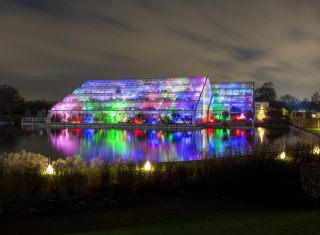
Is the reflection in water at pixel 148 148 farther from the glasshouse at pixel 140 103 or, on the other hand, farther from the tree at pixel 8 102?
the tree at pixel 8 102

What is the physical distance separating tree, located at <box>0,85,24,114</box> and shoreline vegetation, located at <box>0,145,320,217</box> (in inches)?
3899

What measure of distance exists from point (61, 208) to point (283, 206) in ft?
22.5

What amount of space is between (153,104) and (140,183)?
202 ft

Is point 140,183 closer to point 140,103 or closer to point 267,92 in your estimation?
point 140,103

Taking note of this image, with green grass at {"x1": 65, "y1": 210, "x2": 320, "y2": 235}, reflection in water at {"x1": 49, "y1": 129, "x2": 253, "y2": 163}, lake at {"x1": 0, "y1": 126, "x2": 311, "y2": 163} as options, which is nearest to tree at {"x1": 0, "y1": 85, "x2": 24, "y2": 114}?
lake at {"x1": 0, "y1": 126, "x2": 311, "y2": 163}

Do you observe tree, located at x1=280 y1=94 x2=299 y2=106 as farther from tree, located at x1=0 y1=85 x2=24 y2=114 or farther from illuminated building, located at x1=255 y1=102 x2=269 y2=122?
tree, located at x1=0 y1=85 x2=24 y2=114

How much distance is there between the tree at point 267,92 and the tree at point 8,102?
3245 inches

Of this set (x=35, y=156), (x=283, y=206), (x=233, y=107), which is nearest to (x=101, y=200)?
(x=35, y=156)

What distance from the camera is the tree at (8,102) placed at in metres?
105

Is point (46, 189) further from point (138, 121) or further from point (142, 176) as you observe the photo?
point (138, 121)

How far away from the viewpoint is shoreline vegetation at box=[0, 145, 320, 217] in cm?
1158

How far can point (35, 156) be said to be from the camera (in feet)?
44.7

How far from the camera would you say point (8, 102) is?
349ft

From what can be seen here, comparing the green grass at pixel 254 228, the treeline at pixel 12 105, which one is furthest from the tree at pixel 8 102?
the green grass at pixel 254 228
